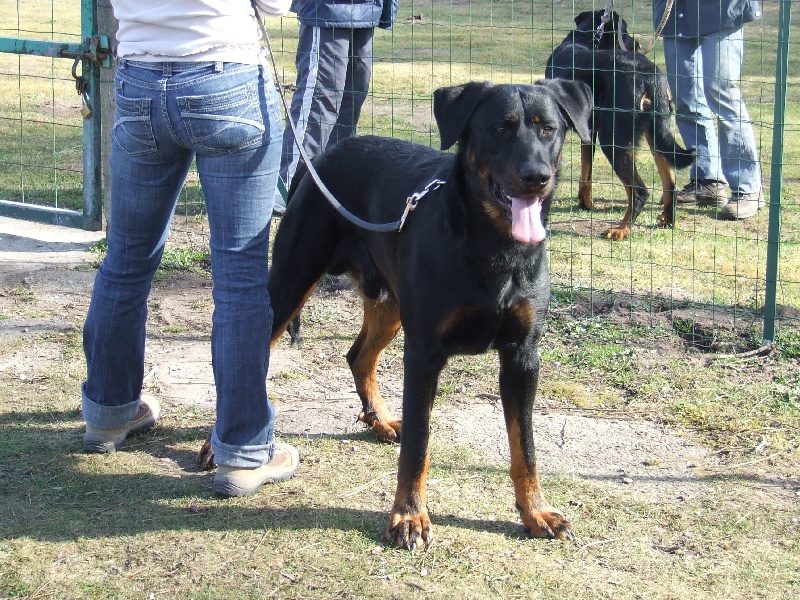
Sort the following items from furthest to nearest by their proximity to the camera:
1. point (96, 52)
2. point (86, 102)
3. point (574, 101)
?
point (86, 102) → point (96, 52) → point (574, 101)

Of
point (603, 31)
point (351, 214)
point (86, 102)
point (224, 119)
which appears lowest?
point (351, 214)

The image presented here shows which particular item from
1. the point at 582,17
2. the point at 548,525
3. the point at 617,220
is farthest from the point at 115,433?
the point at 582,17

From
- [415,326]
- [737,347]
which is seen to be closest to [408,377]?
[415,326]

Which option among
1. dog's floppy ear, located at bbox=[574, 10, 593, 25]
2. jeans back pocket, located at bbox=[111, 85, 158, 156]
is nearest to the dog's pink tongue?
jeans back pocket, located at bbox=[111, 85, 158, 156]

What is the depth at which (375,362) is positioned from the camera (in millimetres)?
4465

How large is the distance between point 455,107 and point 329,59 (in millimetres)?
3534

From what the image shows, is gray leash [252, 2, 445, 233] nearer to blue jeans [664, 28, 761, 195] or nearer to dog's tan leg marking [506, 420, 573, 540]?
dog's tan leg marking [506, 420, 573, 540]

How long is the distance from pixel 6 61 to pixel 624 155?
1042cm

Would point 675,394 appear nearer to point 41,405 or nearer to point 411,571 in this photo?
point 411,571

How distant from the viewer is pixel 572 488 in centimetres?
393

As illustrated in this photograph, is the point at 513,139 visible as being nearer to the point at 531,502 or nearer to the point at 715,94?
the point at 531,502

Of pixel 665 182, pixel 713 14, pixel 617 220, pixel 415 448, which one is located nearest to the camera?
pixel 415 448

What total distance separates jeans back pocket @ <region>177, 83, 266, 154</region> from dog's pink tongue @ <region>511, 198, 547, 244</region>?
925 millimetres

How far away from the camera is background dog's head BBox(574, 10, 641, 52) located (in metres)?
7.43
